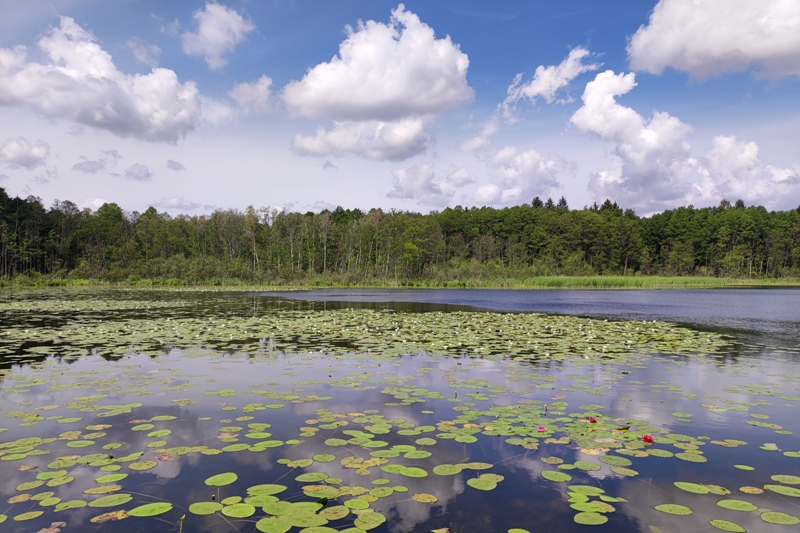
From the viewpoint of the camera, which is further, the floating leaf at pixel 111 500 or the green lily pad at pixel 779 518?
the floating leaf at pixel 111 500

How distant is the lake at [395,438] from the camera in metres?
3.86

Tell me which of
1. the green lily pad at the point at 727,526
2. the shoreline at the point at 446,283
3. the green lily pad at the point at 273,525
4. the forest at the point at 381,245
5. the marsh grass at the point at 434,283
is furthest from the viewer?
the forest at the point at 381,245

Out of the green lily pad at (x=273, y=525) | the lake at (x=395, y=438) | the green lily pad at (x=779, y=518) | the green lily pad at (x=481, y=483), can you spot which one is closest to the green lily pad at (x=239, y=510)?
the lake at (x=395, y=438)

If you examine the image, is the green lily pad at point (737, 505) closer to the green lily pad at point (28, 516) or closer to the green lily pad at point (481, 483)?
the green lily pad at point (481, 483)

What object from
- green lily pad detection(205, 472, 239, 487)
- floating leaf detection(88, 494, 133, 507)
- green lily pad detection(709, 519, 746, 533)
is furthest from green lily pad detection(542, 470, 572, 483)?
floating leaf detection(88, 494, 133, 507)

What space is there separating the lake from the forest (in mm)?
44119

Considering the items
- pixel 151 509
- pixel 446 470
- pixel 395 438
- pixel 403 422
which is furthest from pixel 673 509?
pixel 151 509

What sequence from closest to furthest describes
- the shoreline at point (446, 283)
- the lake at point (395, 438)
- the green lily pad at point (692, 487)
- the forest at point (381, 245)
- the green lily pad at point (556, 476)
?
the lake at point (395, 438)
the green lily pad at point (692, 487)
the green lily pad at point (556, 476)
the shoreline at point (446, 283)
the forest at point (381, 245)

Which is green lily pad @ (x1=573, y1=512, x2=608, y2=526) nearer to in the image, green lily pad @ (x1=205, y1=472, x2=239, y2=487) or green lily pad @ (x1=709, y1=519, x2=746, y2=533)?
green lily pad @ (x1=709, y1=519, x2=746, y2=533)

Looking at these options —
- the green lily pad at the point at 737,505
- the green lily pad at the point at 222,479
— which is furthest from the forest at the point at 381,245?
the green lily pad at the point at 737,505

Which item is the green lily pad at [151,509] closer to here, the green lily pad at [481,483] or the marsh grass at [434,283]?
the green lily pad at [481,483]

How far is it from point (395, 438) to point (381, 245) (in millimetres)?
64472

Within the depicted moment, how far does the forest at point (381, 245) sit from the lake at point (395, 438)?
4412 centimetres

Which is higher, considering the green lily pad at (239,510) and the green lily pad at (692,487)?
the green lily pad at (692,487)
